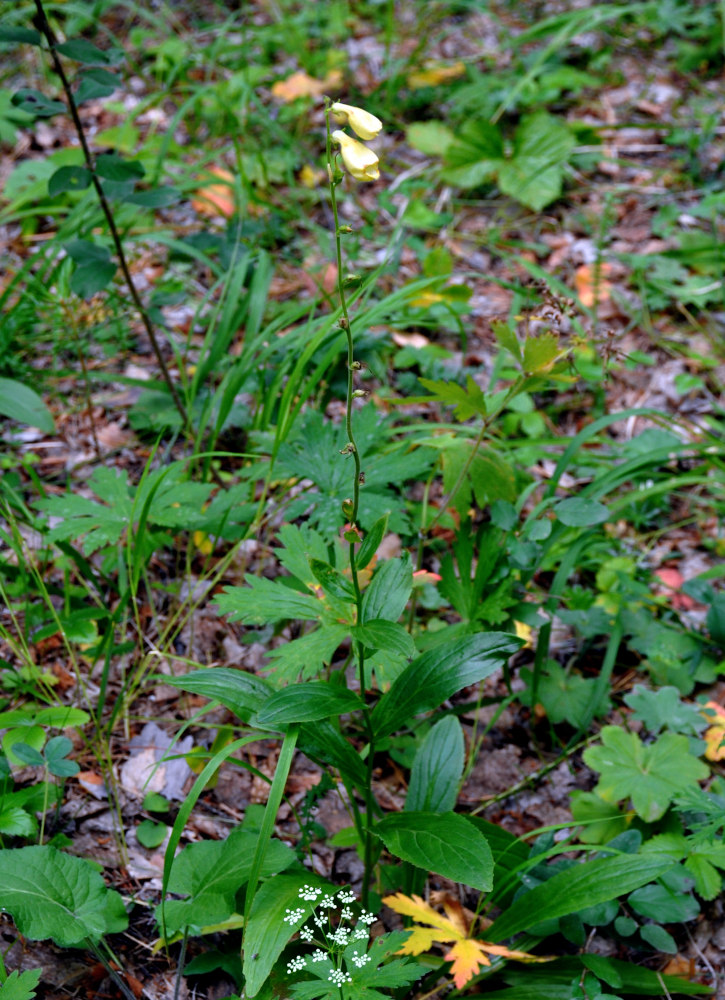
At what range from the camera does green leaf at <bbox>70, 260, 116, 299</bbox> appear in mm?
2154

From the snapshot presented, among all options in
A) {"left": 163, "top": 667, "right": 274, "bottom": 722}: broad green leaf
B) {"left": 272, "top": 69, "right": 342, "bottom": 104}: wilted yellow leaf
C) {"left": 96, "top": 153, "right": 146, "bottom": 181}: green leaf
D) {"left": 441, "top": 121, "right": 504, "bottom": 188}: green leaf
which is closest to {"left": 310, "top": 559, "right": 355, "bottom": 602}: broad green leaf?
{"left": 163, "top": 667, "right": 274, "bottom": 722}: broad green leaf

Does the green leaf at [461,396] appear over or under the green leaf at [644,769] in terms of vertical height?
over

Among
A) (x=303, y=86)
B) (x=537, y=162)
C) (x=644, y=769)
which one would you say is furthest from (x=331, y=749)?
(x=303, y=86)

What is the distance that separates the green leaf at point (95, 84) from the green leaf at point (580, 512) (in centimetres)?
165

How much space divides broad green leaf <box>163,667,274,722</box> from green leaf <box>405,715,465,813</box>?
386 mm

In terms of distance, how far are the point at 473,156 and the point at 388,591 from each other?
270 centimetres

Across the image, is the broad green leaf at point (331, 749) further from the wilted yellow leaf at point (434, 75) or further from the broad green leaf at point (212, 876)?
the wilted yellow leaf at point (434, 75)

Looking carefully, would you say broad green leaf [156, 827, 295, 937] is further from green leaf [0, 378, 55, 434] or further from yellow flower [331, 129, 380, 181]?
green leaf [0, 378, 55, 434]

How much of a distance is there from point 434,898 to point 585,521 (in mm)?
918

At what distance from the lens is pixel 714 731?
5.96 feet

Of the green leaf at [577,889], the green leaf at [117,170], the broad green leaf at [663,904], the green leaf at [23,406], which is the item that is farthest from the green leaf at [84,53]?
the broad green leaf at [663,904]

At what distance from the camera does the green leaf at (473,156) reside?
3381 mm

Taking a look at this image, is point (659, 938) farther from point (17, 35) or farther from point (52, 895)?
point (17, 35)

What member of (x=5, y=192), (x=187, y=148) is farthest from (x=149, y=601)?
(x=187, y=148)
